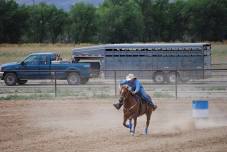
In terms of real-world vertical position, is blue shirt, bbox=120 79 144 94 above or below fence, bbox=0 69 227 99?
above

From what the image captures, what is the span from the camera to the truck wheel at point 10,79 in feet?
123

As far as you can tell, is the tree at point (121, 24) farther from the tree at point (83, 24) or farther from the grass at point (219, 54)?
the grass at point (219, 54)

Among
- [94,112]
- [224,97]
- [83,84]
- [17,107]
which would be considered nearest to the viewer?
[94,112]

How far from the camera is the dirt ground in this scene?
16250mm

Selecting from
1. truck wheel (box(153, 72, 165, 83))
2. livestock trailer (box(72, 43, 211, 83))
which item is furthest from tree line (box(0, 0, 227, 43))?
truck wheel (box(153, 72, 165, 83))

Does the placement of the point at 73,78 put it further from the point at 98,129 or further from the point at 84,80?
the point at 98,129

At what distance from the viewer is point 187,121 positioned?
21.5 m

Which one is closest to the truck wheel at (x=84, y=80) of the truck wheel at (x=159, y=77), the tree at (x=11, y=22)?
the truck wheel at (x=159, y=77)

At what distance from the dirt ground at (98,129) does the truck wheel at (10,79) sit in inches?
349

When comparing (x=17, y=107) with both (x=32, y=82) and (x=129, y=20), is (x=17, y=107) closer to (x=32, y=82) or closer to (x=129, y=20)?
(x=32, y=82)

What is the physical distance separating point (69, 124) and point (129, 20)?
65021 mm

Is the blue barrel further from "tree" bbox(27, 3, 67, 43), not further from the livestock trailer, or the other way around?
"tree" bbox(27, 3, 67, 43)

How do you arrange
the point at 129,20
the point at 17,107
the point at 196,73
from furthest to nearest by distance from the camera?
1. the point at 129,20
2. the point at 196,73
3. the point at 17,107

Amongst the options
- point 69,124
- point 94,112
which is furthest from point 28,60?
point 69,124
